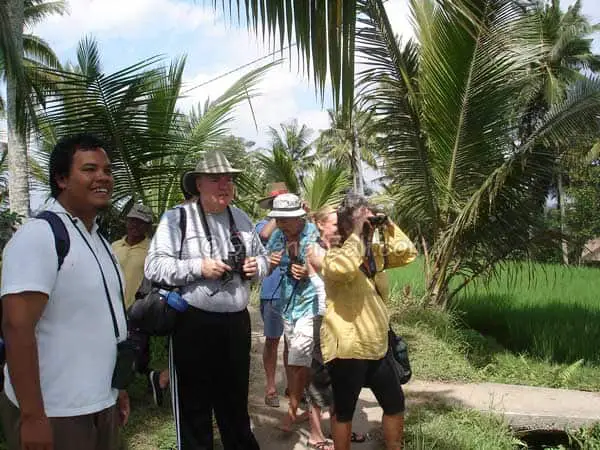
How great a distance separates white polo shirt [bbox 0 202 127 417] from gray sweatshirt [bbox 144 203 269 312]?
871mm

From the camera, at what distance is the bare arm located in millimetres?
1524

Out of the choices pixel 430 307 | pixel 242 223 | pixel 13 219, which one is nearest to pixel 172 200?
pixel 13 219

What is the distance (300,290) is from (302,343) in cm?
35

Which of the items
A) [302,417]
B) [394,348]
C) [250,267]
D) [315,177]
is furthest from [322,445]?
[315,177]

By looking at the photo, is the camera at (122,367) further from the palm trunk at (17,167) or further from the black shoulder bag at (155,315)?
the palm trunk at (17,167)

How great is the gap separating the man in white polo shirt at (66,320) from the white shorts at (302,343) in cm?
177

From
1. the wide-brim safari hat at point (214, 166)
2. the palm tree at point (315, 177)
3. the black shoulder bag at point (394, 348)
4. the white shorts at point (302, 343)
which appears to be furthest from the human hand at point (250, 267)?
the palm tree at point (315, 177)

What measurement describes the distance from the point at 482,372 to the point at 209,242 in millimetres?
4125

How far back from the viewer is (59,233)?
1681mm

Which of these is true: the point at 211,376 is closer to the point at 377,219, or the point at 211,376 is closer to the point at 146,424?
the point at 377,219

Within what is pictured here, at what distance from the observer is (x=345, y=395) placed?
9.50ft

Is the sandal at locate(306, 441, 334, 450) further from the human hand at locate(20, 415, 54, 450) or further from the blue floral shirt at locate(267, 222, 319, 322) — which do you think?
the human hand at locate(20, 415, 54, 450)

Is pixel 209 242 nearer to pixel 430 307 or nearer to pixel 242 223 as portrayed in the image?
pixel 242 223

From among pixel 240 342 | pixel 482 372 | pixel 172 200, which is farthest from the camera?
pixel 482 372
